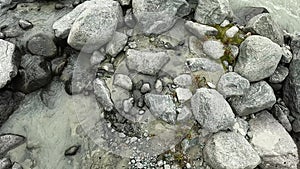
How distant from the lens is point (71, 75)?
562 cm

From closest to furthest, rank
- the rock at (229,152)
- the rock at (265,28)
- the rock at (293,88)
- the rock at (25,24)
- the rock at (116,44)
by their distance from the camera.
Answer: the rock at (229,152) < the rock at (293,88) < the rock at (116,44) < the rock at (265,28) < the rock at (25,24)

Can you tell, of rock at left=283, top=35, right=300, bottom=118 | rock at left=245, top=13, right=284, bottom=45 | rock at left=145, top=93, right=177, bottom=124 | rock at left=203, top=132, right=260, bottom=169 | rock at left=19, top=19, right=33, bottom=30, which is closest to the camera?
rock at left=203, top=132, right=260, bottom=169

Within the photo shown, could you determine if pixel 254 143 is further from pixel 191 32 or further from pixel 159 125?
pixel 191 32

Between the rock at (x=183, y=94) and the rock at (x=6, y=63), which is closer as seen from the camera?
the rock at (x=183, y=94)

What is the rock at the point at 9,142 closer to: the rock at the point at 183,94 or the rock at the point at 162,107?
the rock at the point at 162,107

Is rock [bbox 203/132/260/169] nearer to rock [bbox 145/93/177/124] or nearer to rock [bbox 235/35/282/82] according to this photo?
rock [bbox 145/93/177/124]

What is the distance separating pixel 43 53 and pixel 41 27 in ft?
2.16

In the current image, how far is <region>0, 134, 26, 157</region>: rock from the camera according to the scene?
16.6 feet

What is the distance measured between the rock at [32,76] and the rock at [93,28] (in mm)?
544

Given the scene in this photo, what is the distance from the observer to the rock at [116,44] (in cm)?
554

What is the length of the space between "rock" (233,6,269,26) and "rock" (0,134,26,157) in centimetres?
379

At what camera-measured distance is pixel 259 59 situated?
523 cm

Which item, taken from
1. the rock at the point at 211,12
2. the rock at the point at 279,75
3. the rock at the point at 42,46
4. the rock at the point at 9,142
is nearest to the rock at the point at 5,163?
the rock at the point at 9,142

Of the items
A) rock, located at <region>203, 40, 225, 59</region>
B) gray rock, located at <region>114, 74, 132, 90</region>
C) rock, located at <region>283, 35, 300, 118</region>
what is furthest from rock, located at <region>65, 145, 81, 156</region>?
rock, located at <region>283, 35, 300, 118</region>
